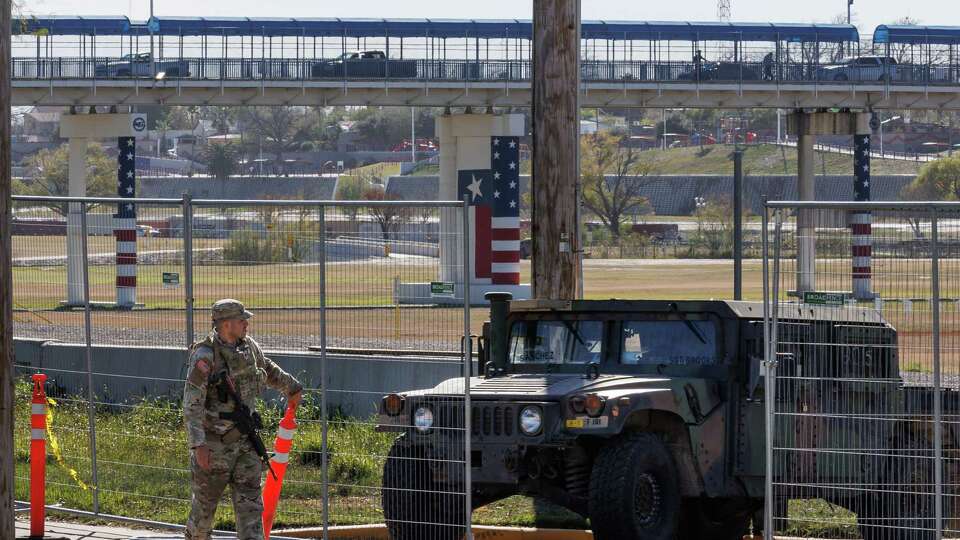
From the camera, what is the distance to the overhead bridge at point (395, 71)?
4278 centimetres

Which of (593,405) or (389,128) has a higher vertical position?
(389,128)

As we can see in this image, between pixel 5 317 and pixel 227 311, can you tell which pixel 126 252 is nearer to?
pixel 227 311

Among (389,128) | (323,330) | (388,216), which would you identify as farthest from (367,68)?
(389,128)

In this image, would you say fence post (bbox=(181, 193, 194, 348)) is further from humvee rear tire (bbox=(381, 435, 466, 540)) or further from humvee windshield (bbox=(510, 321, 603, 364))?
humvee windshield (bbox=(510, 321, 603, 364))

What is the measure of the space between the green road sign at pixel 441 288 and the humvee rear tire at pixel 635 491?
1543 mm

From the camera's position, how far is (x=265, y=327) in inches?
470

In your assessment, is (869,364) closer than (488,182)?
Yes

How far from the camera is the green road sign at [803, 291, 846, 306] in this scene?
10.1m

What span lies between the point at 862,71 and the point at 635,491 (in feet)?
132

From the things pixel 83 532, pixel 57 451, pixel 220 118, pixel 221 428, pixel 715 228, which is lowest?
pixel 83 532

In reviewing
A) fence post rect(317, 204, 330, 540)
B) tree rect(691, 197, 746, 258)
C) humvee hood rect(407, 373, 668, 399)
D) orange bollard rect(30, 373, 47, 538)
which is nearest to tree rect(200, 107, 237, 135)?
tree rect(691, 197, 746, 258)

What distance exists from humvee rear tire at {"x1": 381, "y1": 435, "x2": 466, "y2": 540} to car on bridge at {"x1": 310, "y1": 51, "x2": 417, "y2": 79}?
33.2 meters

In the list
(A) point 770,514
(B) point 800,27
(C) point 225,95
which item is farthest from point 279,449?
(B) point 800,27

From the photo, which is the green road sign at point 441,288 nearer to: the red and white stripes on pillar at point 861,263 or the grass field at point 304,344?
the grass field at point 304,344
